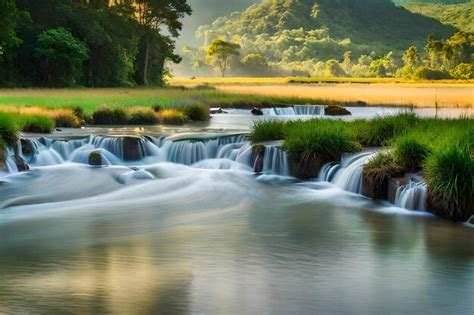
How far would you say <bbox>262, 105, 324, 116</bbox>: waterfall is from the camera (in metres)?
43.4

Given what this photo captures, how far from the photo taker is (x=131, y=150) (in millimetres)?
22734

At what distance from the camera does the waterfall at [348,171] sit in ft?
56.7

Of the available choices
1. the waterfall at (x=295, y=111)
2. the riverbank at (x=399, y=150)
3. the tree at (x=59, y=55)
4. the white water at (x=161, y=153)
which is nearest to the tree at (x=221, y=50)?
the tree at (x=59, y=55)

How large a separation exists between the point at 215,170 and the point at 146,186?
286 cm

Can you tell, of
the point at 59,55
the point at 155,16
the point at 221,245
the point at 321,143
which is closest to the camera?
the point at 221,245

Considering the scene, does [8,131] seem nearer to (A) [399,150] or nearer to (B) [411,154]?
(A) [399,150]

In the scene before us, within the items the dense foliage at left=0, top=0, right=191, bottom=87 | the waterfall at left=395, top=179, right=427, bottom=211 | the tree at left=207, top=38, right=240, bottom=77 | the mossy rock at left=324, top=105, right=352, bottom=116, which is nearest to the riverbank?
the waterfall at left=395, top=179, right=427, bottom=211

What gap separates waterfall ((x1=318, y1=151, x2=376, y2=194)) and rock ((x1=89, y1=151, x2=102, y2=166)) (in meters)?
6.69

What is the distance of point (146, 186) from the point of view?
61.8 feet

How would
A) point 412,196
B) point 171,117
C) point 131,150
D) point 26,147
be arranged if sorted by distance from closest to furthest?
point 412,196
point 26,147
point 131,150
point 171,117

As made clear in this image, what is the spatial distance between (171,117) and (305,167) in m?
14.2

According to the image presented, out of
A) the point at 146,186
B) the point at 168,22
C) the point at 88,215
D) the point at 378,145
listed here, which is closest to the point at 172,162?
the point at 146,186

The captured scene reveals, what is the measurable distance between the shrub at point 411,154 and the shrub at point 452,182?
1.54m

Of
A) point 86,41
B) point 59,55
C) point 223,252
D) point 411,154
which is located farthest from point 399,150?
point 86,41
